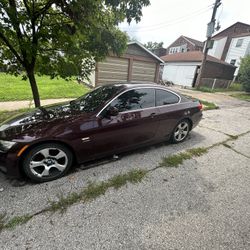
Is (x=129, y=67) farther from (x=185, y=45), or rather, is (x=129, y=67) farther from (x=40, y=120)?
(x=185, y=45)

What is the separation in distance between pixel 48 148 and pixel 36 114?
0.94 meters

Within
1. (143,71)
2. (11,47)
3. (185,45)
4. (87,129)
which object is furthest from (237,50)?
(87,129)

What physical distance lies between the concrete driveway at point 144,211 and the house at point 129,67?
33.9 feet

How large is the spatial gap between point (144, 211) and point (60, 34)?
3977 mm

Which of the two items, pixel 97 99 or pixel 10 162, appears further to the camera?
pixel 97 99

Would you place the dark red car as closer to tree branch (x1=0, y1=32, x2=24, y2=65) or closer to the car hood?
the car hood

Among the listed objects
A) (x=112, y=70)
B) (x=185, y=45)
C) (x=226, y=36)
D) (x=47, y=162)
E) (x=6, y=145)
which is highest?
(x=226, y=36)

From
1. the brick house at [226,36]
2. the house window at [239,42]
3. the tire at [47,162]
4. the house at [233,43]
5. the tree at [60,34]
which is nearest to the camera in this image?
the tire at [47,162]

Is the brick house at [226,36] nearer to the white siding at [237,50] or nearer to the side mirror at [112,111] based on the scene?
the white siding at [237,50]

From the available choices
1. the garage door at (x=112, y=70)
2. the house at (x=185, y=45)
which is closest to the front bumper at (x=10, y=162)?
the garage door at (x=112, y=70)

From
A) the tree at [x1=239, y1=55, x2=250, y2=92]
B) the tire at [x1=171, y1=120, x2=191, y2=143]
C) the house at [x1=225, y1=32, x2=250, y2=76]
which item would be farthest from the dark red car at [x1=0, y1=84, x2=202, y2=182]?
the house at [x1=225, y1=32, x2=250, y2=76]

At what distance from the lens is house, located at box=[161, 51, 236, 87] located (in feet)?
61.2

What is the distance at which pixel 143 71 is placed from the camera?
47.5 feet

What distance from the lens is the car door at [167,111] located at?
3.51 m
